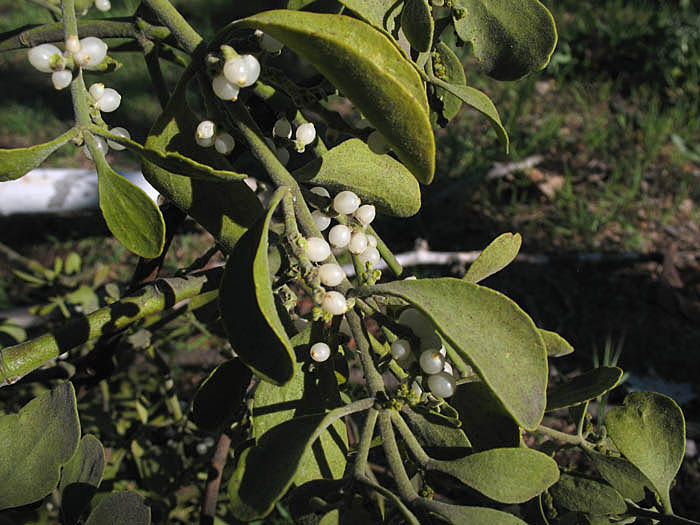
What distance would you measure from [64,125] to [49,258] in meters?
0.60

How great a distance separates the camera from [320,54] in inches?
10.4

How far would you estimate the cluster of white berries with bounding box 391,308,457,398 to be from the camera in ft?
1.20

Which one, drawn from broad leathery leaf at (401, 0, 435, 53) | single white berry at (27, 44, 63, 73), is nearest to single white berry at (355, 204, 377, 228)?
broad leathery leaf at (401, 0, 435, 53)

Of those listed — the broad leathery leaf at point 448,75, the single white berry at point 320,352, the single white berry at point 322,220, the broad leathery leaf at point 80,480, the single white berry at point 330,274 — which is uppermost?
the broad leathery leaf at point 448,75

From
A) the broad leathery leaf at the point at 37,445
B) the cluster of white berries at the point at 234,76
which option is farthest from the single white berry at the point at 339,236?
the broad leathery leaf at the point at 37,445

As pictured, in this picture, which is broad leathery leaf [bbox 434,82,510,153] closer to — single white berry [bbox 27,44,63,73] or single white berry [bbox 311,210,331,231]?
single white berry [bbox 311,210,331,231]

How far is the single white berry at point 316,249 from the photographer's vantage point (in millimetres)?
351

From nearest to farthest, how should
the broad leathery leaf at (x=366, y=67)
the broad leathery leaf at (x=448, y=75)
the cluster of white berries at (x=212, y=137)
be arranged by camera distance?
1. the broad leathery leaf at (x=366, y=67)
2. the cluster of white berries at (x=212, y=137)
3. the broad leathery leaf at (x=448, y=75)

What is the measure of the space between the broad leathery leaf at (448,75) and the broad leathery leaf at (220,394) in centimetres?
24

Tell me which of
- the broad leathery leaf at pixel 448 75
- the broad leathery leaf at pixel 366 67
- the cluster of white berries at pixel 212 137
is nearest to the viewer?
the broad leathery leaf at pixel 366 67

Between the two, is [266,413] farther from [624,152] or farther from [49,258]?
[624,152]

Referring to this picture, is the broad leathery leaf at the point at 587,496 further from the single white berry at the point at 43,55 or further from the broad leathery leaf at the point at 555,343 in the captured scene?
the single white berry at the point at 43,55

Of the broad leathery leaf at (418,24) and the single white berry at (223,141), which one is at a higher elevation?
the broad leathery leaf at (418,24)

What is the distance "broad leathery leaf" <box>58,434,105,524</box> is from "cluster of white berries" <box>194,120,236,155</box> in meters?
0.26
